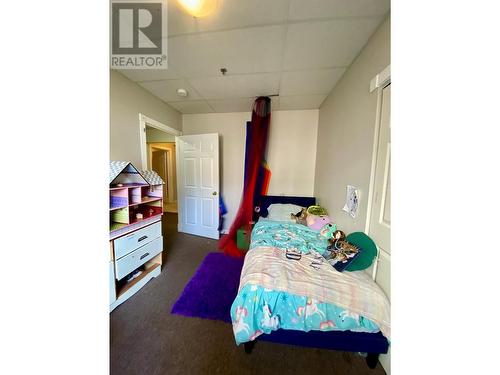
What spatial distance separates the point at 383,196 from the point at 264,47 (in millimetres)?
1628

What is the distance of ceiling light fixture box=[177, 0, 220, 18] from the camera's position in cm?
109

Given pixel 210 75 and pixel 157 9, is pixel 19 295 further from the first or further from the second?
pixel 210 75

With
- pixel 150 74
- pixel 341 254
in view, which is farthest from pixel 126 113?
pixel 341 254

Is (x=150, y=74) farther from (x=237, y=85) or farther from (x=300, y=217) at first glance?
(x=300, y=217)

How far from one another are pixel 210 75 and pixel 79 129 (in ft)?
6.39

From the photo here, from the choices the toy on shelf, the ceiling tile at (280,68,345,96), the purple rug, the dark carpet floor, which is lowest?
the dark carpet floor

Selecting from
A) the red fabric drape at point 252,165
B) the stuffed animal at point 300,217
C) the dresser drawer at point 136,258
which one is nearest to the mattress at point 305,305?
the stuffed animal at point 300,217

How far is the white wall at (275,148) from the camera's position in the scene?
2891 mm

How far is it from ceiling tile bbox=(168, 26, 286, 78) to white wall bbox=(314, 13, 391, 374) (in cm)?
75

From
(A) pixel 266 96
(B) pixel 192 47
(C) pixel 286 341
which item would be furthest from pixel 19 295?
(A) pixel 266 96

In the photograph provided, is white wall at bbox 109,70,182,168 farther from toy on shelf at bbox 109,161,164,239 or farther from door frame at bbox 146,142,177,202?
door frame at bbox 146,142,177,202

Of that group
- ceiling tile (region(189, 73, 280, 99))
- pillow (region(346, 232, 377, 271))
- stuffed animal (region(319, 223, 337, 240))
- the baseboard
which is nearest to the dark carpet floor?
the baseboard
